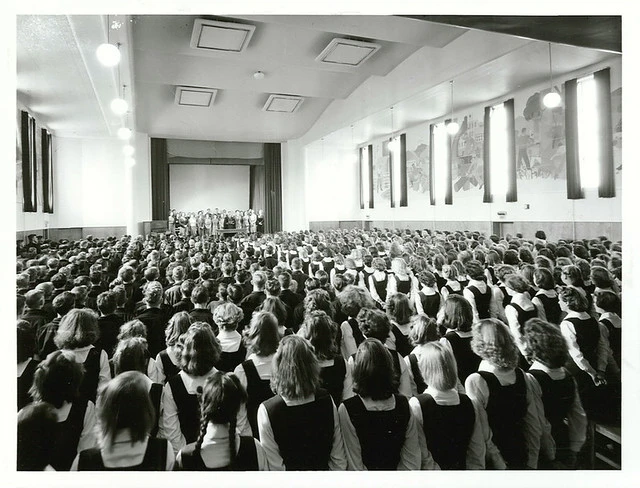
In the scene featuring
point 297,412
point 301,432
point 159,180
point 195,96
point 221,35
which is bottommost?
point 301,432

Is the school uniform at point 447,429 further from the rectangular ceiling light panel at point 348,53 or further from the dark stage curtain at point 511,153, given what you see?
the rectangular ceiling light panel at point 348,53

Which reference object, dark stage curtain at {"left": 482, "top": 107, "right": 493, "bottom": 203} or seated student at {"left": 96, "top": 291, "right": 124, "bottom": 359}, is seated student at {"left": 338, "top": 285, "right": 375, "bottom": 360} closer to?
seated student at {"left": 96, "top": 291, "right": 124, "bottom": 359}

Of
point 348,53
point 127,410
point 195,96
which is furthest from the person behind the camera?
point 195,96

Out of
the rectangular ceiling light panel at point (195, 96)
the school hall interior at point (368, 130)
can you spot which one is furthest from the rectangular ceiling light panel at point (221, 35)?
the rectangular ceiling light panel at point (195, 96)

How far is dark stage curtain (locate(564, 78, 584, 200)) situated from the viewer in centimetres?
418

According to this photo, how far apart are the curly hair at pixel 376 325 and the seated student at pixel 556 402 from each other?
0.99 meters

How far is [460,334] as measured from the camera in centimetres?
341

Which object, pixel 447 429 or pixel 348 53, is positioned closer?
pixel 447 429

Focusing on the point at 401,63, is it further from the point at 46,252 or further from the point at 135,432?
the point at 135,432

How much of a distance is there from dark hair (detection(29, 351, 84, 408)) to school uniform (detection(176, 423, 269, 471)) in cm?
72

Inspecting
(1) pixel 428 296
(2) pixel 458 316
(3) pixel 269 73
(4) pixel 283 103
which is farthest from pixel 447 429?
(4) pixel 283 103

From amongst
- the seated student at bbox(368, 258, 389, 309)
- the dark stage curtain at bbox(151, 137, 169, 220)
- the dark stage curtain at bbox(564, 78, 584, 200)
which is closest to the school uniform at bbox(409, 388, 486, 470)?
the seated student at bbox(368, 258, 389, 309)

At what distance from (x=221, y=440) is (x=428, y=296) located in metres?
2.89

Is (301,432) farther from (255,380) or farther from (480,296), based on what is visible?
(480,296)
